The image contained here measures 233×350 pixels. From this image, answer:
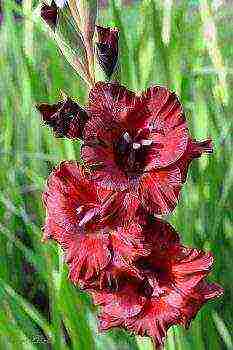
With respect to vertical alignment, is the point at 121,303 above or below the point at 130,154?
below

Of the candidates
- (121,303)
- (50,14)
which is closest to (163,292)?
(121,303)

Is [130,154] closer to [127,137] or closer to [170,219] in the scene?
[127,137]

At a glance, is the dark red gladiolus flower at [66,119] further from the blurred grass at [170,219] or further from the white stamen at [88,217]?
the blurred grass at [170,219]

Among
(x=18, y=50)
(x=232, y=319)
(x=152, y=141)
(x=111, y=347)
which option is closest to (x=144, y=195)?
(x=152, y=141)

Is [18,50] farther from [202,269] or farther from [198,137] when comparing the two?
[202,269]

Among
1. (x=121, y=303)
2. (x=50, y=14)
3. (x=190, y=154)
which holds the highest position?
(x=50, y=14)

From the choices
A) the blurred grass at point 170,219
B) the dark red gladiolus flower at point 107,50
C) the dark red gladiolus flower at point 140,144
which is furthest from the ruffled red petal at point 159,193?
the blurred grass at point 170,219
